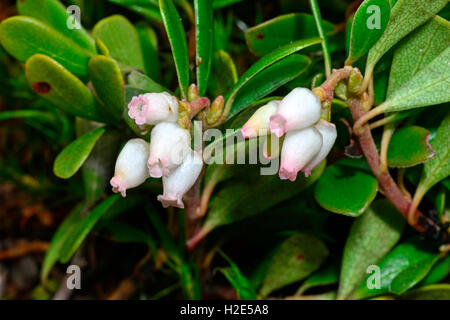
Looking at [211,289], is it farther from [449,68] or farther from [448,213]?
[449,68]

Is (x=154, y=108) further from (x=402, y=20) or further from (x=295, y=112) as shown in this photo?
(x=402, y=20)

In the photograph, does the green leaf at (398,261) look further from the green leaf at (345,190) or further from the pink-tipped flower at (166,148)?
the pink-tipped flower at (166,148)

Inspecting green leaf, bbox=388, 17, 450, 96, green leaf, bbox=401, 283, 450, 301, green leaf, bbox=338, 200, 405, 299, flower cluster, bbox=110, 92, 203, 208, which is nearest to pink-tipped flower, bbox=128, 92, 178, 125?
flower cluster, bbox=110, 92, 203, 208

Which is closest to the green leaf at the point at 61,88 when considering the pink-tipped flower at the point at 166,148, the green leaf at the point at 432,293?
the pink-tipped flower at the point at 166,148

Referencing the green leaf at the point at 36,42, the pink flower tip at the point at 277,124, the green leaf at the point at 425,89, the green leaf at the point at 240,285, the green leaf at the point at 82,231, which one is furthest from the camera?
the green leaf at the point at 240,285

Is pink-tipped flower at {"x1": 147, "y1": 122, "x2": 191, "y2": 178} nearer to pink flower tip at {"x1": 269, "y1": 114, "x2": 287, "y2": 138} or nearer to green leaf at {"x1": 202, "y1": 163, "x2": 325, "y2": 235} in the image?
pink flower tip at {"x1": 269, "y1": 114, "x2": 287, "y2": 138}

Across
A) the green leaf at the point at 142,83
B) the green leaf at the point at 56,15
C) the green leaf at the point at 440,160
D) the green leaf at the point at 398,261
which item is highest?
the green leaf at the point at 56,15
